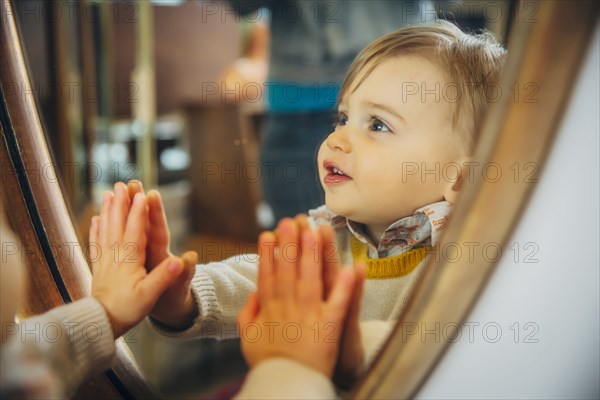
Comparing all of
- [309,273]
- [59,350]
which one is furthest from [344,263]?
[59,350]

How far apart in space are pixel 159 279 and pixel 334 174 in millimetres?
110

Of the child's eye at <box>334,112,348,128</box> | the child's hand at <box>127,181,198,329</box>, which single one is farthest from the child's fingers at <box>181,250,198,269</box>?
the child's eye at <box>334,112,348,128</box>

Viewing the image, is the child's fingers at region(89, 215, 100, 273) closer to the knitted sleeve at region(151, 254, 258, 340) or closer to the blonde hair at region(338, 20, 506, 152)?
the knitted sleeve at region(151, 254, 258, 340)

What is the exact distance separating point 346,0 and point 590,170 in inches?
10.0

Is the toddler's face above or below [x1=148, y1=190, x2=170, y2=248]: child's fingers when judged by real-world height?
above

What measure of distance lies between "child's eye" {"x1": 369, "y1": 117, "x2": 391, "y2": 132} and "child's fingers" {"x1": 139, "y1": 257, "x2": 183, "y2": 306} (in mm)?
126

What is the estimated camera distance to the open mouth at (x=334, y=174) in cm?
31

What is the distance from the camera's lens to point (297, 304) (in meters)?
0.28

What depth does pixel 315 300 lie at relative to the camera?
28cm

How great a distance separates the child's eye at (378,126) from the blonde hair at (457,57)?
0.02 meters

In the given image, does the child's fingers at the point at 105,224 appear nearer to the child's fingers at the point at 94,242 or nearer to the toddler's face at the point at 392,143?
the child's fingers at the point at 94,242

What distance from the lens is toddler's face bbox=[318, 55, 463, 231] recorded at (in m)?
0.30

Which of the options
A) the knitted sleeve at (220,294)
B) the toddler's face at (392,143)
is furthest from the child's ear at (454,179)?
the knitted sleeve at (220,294)

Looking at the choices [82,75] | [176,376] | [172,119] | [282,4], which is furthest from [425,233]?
[172,119]
